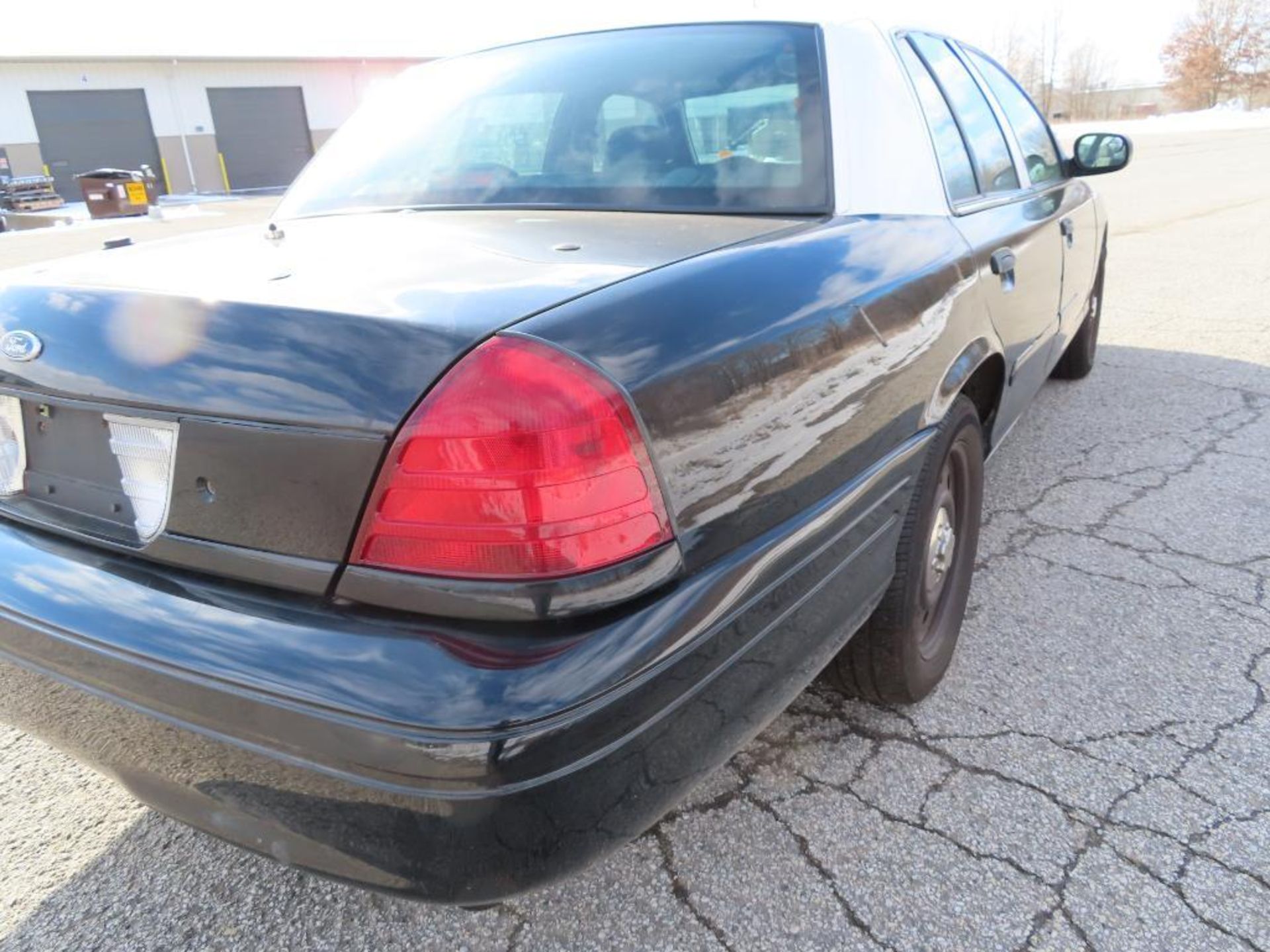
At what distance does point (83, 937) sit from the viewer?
181 centimetres

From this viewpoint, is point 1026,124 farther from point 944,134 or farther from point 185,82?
point 185,82

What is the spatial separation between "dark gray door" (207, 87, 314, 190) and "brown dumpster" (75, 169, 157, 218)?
1110 centimetres

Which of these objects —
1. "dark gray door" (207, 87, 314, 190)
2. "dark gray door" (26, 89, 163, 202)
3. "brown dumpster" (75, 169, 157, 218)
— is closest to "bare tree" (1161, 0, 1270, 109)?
"dark gray door" (207, 87, 314, 190)

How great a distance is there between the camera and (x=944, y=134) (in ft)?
8.66

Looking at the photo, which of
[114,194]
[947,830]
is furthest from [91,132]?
[947,830]

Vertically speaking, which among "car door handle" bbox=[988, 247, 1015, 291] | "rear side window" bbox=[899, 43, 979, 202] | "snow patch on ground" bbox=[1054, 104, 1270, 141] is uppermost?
"rear side window" bbox=[899, 43, 979, 202]

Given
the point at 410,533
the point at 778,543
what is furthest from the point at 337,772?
the point at 778,543

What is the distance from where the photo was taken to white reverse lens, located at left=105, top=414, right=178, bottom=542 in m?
1.47

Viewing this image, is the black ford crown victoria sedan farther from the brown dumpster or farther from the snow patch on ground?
the snow patch on ground

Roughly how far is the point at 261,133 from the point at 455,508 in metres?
35.9

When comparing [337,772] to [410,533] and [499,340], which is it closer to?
[410,533]

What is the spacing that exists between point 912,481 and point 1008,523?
1.60m

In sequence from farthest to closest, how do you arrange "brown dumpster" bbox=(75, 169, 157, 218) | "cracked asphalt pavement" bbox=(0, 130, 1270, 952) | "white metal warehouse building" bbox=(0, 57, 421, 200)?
"white metal warehouse building" bbox=(0, 57, 421, 200)
"brown dumpster" bbox=(75, 169, 157, 218)
"cracked asphalt pavement" bbox=(0, 130, 1270, 952)

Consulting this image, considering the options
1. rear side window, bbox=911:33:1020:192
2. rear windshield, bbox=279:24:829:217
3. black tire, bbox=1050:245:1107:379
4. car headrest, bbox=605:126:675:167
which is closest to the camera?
rear windshield, bbox=279:24:829:217
